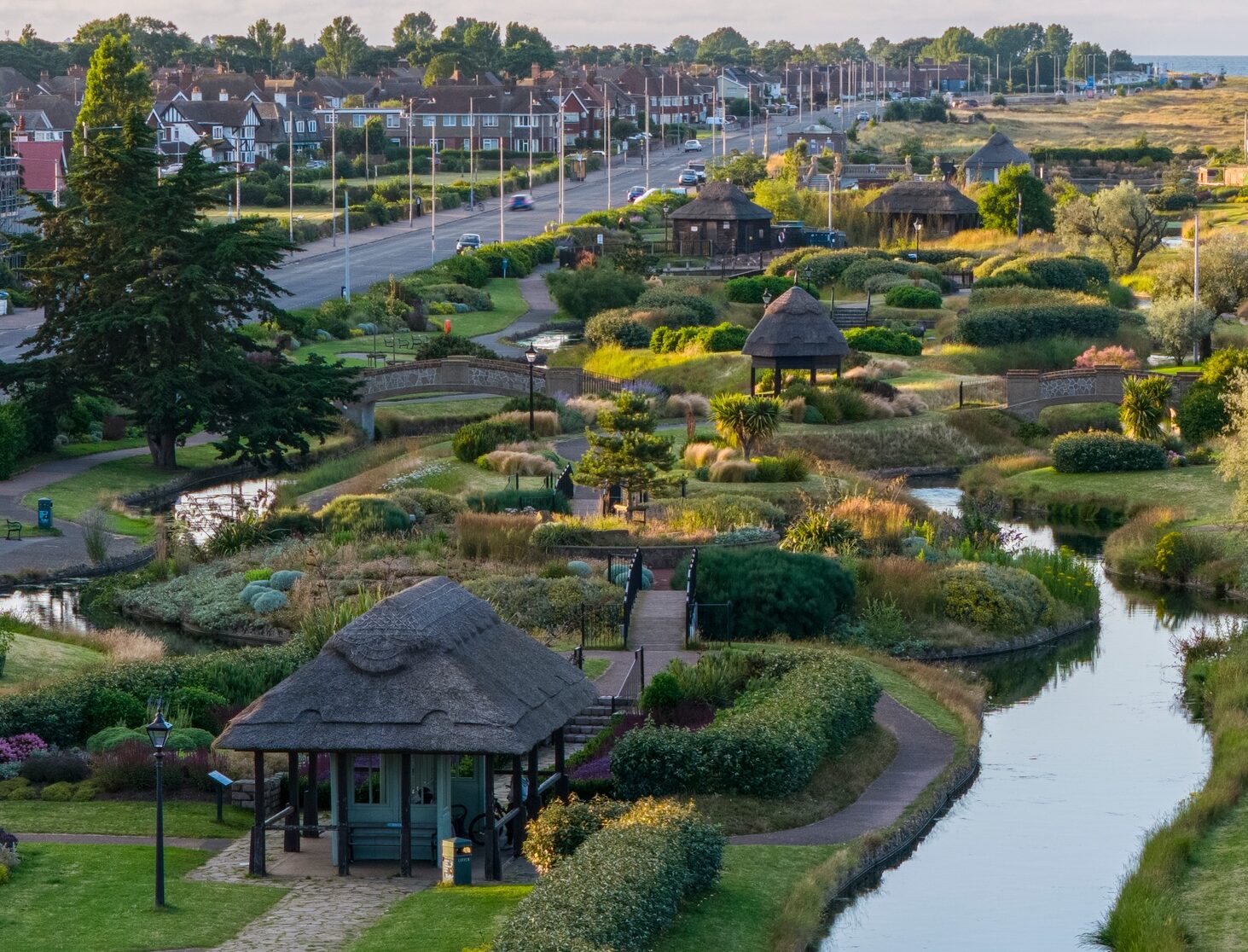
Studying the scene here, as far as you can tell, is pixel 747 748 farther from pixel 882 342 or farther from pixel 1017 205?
pixel 1017 205

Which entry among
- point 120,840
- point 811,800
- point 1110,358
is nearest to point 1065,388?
point 1110,358

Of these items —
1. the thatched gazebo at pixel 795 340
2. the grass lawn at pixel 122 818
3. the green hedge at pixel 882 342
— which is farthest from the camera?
the green hedge at pixel 882 342

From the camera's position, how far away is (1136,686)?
4259 cm

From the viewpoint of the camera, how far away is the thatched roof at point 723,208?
381 feet

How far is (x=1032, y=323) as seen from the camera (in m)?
84.7

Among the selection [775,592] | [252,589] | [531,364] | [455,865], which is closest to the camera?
[455,865]

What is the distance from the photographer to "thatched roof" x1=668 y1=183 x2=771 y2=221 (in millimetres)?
116188

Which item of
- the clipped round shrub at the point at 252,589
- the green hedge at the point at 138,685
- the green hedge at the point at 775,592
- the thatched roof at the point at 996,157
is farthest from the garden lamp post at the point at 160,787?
the thatched roof at the point at 996,157

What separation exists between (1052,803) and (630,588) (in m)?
12.2

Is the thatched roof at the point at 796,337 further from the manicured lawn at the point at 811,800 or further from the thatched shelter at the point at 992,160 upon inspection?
the thatched shelter at the point at 992,160

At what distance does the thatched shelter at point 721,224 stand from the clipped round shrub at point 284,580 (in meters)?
70.6

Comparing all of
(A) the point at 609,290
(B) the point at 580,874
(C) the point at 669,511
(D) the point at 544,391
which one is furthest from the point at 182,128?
(B) the point at 580,874

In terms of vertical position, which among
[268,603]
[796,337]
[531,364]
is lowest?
[268,603]

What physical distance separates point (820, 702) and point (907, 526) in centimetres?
1838
